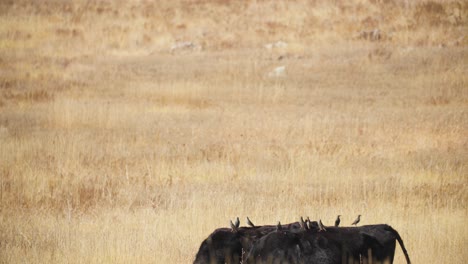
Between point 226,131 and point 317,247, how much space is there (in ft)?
41.9

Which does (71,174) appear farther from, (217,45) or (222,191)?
(217,45)

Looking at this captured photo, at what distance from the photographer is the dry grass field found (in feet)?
36.9

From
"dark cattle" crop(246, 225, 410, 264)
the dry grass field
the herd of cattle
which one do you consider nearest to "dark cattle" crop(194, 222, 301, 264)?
the herd of cattle

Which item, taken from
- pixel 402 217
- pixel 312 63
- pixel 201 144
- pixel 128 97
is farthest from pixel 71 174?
pixel 312 63

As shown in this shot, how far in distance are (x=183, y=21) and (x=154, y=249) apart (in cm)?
3266

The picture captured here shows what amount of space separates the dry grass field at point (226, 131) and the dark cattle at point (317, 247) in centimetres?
311

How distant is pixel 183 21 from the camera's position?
41.9 meters

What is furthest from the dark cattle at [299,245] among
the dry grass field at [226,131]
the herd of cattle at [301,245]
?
the dry grass field at [226,131]

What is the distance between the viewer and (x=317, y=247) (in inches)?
251

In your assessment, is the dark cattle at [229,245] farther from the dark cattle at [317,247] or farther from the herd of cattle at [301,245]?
the dark cattle at [317,247]

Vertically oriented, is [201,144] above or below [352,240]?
below

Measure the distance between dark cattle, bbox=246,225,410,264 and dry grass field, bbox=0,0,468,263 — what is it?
3.11 meters

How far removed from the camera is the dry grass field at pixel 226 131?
36.9ft

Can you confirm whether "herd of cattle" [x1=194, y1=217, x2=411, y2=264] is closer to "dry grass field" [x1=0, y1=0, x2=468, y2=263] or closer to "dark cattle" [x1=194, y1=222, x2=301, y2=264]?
"dark cattle" [x1=194, y1=222, x2=301, y2=264]
